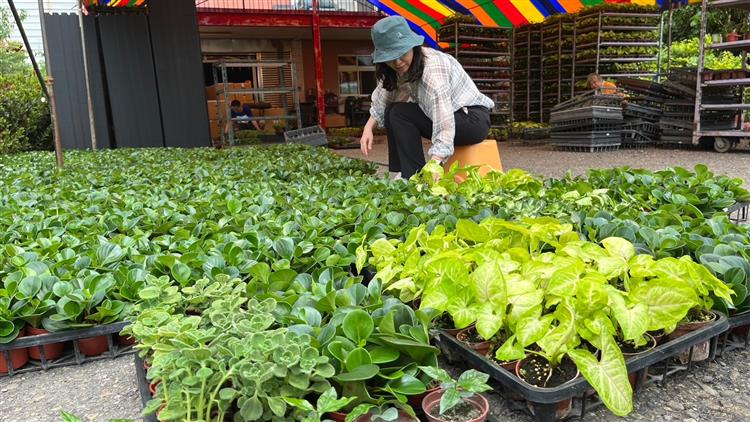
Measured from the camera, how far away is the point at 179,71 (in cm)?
937

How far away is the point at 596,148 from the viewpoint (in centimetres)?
910

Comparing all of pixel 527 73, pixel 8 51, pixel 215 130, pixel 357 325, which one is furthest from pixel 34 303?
pixel 8 51

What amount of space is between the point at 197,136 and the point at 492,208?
787cm

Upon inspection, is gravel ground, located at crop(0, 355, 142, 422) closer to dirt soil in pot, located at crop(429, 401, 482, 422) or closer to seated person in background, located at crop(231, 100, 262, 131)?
dirt soil in pot, located at crop(429, 401, 482, 422)

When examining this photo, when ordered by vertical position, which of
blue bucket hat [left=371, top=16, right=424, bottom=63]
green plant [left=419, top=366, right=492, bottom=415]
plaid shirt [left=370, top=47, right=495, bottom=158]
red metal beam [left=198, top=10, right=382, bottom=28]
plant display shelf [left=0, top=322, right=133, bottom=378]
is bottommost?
plant display shelf [left=0, top=322, right=133, bottom=378]

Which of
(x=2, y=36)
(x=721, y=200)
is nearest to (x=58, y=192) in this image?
(x=721, y=200)

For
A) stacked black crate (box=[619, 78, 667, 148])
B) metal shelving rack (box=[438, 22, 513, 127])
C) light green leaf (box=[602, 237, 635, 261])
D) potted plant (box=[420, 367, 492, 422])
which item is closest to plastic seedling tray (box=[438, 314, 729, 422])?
potted plant (box=[420, 367, 492, 422])

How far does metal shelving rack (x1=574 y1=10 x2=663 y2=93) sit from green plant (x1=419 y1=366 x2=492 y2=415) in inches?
397

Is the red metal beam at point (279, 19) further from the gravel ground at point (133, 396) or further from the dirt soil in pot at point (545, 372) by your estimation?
the dirt soil in pot at point (545, 372)

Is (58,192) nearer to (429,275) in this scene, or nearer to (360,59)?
(429,275)

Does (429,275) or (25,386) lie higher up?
(429,275)

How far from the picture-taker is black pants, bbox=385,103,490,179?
4.00 m

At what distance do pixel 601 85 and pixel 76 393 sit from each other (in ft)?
29.8

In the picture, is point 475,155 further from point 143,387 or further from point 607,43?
point 607,43
